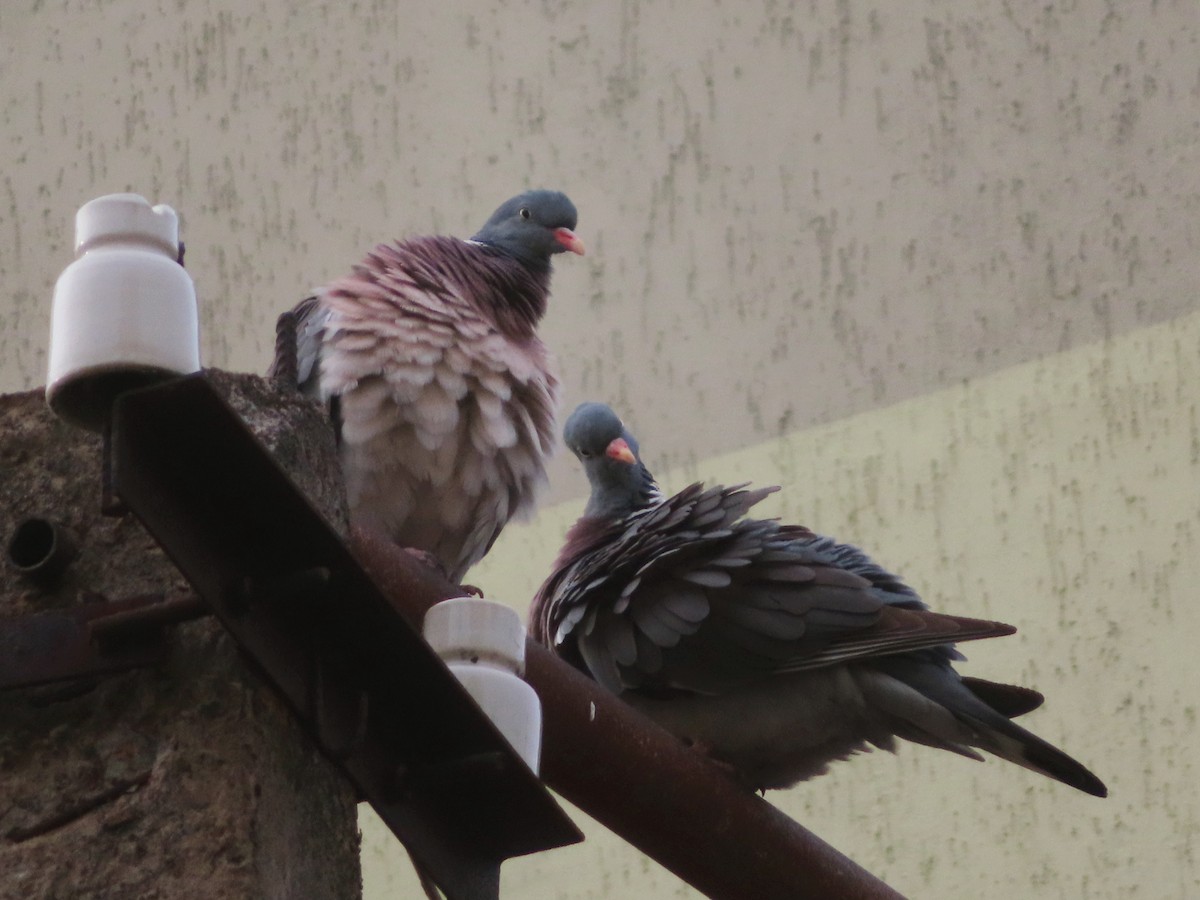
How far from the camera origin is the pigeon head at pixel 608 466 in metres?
3.04

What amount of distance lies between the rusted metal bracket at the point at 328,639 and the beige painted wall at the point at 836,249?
257 cm

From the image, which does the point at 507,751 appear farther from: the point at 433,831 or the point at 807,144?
the point at 807,144

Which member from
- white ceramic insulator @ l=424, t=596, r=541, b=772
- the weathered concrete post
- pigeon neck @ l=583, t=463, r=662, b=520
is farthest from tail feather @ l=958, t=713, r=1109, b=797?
the weathered concrete post

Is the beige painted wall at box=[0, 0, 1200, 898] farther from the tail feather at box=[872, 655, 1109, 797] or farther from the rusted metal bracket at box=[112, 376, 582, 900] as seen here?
the rusted metal bracket at box=[112, 376, 582, 900]

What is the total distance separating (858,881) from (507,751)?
32.4 inches

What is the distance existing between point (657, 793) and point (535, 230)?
1.48 metres

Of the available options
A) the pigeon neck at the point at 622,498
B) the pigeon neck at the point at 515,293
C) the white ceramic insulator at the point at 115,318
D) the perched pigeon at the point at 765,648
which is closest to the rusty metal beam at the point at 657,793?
the perched pigeon at the point at 765,648

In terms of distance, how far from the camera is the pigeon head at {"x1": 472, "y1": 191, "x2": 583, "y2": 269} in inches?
128

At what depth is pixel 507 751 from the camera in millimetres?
1361

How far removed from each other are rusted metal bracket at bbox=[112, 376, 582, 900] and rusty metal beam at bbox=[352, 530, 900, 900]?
0.48m

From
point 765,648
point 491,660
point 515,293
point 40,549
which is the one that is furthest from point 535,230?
point 40,549

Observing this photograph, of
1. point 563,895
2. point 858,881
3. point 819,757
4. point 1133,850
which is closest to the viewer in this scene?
point 858,881

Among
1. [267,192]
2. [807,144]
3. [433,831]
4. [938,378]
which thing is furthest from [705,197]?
[433,831]

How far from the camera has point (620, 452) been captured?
304 centimetres
